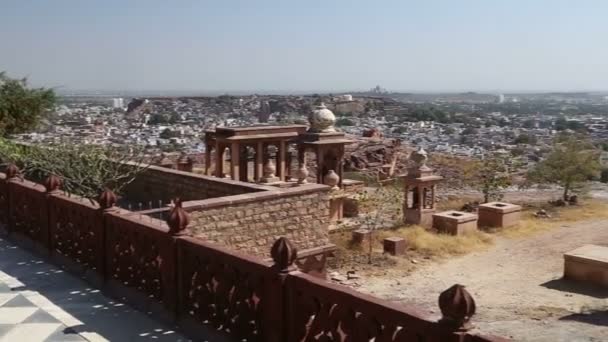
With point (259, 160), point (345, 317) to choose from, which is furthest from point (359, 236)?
point (345, 317)

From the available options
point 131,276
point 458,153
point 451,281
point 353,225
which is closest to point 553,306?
point 451,281

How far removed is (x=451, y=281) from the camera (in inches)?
546

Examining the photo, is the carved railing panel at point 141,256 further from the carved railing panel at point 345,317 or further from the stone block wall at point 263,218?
the stone block wall at point 263,218

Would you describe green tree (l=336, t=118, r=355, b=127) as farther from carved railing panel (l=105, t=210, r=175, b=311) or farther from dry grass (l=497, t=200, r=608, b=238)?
carved railing panel (l=105, t=210, r=175, b=311)

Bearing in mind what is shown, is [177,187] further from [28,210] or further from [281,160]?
[281,160]

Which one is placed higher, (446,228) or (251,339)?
(251,339)

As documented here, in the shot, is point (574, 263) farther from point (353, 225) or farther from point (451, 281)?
point (353, 225)

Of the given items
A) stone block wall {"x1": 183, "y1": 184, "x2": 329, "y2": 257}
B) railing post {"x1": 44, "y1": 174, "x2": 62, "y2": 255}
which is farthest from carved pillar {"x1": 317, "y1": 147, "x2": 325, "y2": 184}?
railing post {"x1": 44, "y1": 174, "x2": 62, "y2": 255}

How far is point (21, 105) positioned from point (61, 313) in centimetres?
1700

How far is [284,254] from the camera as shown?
4.73 metres

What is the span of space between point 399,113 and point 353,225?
62.2 m

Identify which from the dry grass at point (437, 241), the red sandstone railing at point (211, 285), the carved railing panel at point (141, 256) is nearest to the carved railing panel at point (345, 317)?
the red sandstone railing at point (211, 285)

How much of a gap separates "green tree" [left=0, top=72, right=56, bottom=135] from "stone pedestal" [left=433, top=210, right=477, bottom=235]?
45.5 ft

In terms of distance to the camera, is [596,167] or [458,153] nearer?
[596,167]
